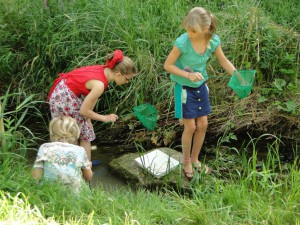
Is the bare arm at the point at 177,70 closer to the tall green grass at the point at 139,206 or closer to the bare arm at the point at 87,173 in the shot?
the tall green grass at the point at 139,206

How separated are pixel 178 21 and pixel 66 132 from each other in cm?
266

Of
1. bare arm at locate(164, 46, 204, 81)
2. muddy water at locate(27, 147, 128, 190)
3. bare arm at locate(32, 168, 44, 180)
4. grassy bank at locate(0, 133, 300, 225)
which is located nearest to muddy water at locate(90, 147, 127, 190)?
muddy water at locate(27, 147, 128, 190)

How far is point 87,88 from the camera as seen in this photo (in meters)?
4.12

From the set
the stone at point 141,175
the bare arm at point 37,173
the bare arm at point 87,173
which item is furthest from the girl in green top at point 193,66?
the bare arm at point 37,173

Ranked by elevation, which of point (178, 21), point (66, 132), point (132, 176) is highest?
point (178, 21)

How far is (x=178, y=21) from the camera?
5707mm

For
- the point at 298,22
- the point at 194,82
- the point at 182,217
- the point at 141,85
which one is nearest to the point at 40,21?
the point at 141,85

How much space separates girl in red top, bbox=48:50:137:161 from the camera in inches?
157

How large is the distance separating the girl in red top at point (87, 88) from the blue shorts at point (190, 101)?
16.6 inches

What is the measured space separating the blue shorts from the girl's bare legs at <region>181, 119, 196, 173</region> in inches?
3.2

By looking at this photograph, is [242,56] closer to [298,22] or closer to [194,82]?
[298,22]

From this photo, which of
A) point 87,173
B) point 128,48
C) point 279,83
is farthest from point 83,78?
point 279,83

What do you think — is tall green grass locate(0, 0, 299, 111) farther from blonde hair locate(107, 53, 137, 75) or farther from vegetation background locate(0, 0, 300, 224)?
blonde hair locate(107, 53, 137, 75)

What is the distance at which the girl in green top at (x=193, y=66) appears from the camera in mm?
3779
